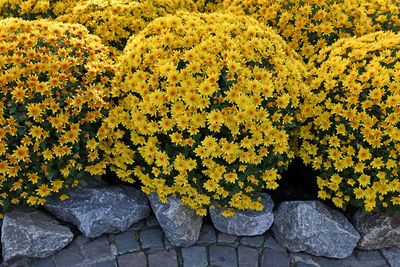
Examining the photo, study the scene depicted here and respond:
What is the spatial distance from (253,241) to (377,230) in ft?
2.95

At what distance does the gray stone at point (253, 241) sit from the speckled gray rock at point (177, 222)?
1.14ft

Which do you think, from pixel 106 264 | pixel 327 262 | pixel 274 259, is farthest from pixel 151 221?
pixel 327 262

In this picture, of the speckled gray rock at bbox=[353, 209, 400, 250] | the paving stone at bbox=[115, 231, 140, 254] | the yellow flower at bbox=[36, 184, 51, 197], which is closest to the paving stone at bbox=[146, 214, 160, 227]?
the paving stone at bbox=[115, 231, 140, 254]

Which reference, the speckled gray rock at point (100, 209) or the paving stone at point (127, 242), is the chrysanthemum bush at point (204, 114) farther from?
the paving stone at point (127, 242)

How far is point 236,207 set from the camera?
→ 11.7 feet

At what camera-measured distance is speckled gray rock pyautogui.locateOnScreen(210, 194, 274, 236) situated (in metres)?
3.58

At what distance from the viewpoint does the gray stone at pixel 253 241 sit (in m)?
3.63

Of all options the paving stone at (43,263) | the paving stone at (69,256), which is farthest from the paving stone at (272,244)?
the paving stone at (43,263)

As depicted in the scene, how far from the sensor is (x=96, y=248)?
354 cm

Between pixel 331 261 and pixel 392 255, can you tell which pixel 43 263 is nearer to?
pixel 331 261

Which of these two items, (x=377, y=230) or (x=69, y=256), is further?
(x=377, y=230)

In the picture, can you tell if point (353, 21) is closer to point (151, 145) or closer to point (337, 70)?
point (337, 70)

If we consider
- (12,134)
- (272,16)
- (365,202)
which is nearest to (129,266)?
(12,134)

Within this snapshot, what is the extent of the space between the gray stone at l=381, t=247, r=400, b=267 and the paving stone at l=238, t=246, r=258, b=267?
96cm
